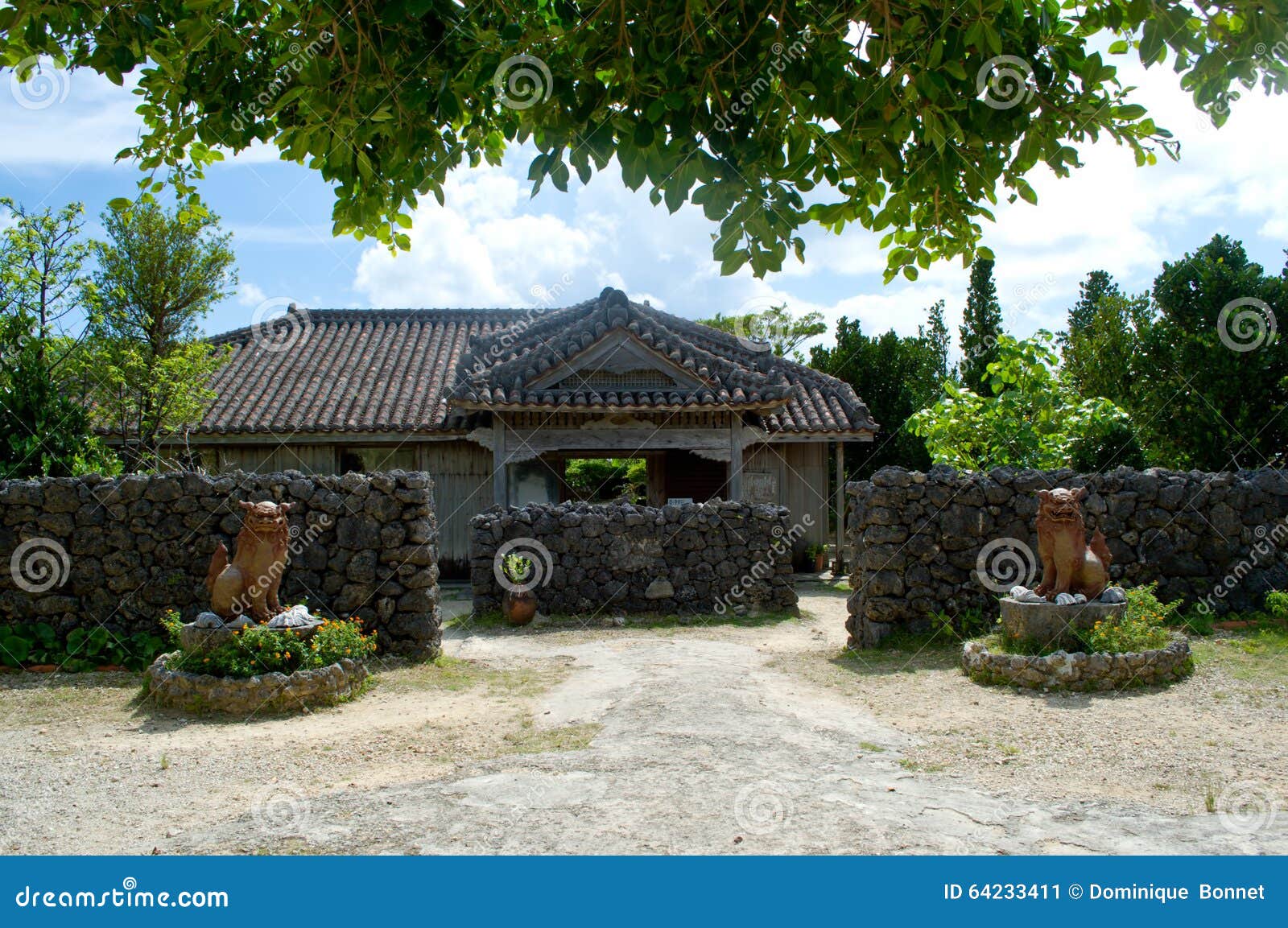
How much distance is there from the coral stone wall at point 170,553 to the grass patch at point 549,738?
3104 millimetres

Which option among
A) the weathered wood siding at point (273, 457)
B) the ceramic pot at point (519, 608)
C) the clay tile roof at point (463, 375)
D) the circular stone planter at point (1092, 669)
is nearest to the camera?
the circular stone planter at point (1092, 669)

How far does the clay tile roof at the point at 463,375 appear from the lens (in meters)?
14.0

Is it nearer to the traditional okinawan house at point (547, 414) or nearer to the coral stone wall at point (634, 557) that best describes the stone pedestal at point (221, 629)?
the coral stone wall at point (634, 557)

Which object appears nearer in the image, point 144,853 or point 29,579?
point 144,853

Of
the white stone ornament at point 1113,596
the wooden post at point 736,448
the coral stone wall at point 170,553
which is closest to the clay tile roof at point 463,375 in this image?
the wooden post at point 736,448

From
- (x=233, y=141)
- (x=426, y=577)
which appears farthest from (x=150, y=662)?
(x=233, y=141)

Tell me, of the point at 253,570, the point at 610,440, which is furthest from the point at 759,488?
the point at 253,570

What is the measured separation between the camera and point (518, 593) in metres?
11.7

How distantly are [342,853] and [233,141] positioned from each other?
10.4 ft

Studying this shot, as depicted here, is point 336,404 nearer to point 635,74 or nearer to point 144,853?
point 144,853

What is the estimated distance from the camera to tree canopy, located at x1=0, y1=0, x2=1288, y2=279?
10.6ft

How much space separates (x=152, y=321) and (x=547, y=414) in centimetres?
572

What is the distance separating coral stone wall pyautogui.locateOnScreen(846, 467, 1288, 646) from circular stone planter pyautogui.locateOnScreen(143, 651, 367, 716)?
5.49 m

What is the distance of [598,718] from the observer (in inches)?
267
